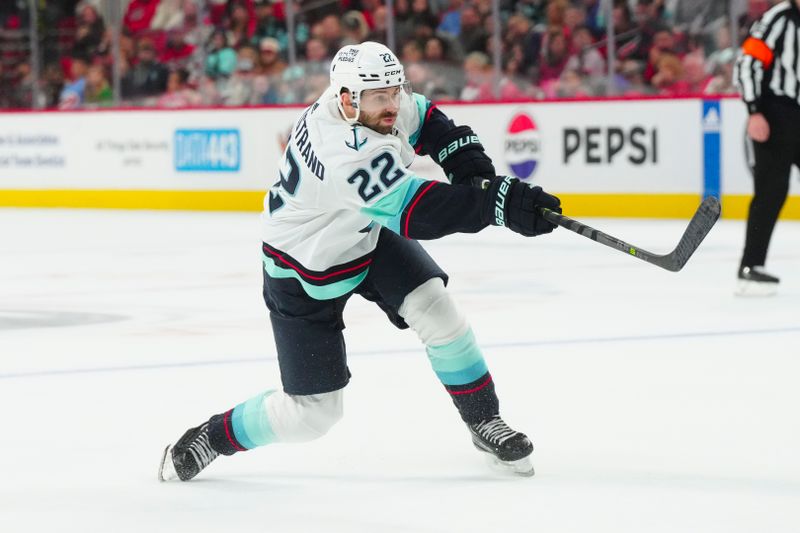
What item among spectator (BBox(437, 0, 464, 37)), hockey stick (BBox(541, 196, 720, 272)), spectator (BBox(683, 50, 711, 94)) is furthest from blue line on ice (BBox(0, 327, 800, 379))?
spectator (BBox(437, 0, 464, 37))

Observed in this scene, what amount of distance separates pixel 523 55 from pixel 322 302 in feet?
24.1

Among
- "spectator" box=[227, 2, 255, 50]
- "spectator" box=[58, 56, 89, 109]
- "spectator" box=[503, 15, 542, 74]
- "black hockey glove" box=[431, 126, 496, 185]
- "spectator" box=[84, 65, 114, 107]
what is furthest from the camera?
"spectator" box=[58, 56, 89, 109]

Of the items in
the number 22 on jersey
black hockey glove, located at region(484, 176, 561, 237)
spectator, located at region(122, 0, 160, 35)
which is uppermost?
spectator, located at region(122, 0, 160, 35)

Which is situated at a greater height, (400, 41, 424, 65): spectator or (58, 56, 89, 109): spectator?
(400, 41, 424, 65): spectator

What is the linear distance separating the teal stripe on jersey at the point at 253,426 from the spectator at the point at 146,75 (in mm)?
8988

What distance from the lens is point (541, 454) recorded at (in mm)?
3273

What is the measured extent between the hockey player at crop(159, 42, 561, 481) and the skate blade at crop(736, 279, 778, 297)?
3.00 meters

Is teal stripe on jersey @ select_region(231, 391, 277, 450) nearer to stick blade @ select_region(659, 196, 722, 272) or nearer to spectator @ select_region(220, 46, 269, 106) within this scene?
stick blade @ select_region(659, 196, 722, 272)

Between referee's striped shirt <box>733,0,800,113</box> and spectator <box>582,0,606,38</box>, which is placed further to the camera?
spectator <box>582,0,606,38</box>

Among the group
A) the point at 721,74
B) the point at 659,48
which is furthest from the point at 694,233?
the point at 659,48

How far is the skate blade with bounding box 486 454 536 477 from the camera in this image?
120 inches

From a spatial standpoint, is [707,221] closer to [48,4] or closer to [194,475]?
[194,475]

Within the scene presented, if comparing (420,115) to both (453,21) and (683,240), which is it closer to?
(683,240)

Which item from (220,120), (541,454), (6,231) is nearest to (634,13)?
(220,120)
